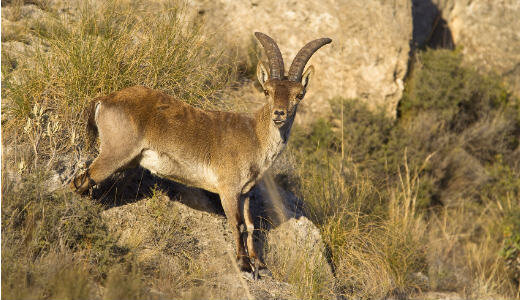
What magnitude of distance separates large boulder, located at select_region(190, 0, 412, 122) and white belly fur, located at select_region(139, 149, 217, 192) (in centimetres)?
607

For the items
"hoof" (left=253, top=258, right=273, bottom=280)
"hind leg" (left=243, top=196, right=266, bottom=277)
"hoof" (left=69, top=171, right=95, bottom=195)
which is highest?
"hoof" (left=69, top=171, right=95, bottom=195)

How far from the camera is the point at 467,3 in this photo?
50.8 ft

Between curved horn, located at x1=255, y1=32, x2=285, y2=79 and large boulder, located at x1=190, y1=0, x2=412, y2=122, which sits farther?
large boulder, located at x1=190, y1=0, x2=412, y2=122

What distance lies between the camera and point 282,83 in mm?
6875

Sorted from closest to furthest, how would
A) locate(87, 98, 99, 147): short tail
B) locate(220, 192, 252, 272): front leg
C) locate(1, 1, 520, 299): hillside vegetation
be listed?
1. locate(1, 1, 520, 299): hillside vegetation
2. locate(87, 98, 99, 147): short tail
3. locate(220, 192, 252, 272): front leg

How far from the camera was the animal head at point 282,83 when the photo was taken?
6.67 meters

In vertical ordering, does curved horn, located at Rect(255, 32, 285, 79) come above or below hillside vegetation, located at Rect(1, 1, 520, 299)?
above

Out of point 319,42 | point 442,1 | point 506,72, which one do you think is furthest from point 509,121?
point 319,42

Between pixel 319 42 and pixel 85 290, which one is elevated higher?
pixel 319 42

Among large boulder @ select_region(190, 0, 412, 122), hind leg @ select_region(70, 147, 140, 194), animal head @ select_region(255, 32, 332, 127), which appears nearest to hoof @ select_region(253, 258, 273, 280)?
animal head @ select_region(255, 32, 332, 127)

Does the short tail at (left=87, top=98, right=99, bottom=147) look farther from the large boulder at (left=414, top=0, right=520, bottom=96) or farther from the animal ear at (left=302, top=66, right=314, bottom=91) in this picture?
the large boulder at (left=414, top=0, right=520, bottom=96)

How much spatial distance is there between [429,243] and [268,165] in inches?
191

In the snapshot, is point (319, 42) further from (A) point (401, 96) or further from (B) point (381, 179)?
(A) point (401, 96)

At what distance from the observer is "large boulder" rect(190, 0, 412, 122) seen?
12.5 metres
